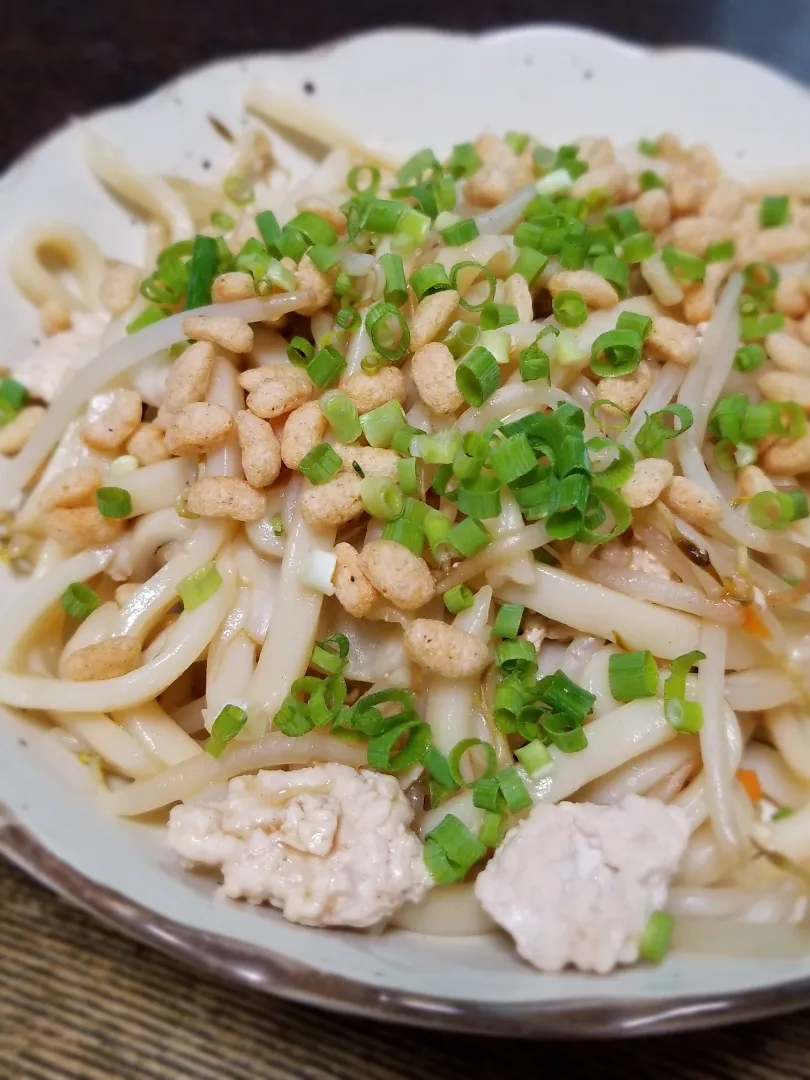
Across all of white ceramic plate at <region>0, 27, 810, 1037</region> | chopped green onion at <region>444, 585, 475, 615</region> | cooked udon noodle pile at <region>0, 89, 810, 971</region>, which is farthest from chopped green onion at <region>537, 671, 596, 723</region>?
white ceramic plate at <region>0, 27, 810, 1037</region>

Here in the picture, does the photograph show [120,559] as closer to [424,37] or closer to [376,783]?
[376,783]

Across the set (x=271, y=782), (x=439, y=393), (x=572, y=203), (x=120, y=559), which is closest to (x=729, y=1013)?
(x=271, y=782)

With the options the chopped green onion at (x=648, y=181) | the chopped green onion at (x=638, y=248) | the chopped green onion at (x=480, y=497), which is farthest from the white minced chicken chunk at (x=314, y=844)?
the chopped green onion at (x=648, y=181)

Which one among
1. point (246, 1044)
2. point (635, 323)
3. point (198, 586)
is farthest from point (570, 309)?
point (246, 1044)

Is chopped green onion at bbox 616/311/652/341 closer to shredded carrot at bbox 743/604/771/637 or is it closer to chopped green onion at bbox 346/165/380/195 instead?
shredded carrot at bbox 743/604/771/637

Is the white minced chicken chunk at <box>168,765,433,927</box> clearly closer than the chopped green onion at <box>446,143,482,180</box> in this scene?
Yes

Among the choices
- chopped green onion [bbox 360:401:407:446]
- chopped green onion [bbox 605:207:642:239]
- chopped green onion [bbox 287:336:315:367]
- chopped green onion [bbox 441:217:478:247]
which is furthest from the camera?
chopped green onion [bbox 605:207:642:239]

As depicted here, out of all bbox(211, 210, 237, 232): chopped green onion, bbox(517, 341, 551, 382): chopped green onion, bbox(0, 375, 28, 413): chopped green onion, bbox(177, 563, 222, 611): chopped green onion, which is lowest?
bbox(177, 563, 222, 611): chopped green onion
